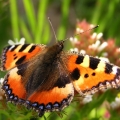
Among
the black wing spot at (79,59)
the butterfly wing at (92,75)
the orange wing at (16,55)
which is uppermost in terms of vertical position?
the orange wing at (16,55)

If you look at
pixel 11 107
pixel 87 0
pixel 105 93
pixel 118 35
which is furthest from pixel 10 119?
pixel 87 0

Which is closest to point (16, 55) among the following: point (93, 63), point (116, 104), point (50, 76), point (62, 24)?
point (50, 76)

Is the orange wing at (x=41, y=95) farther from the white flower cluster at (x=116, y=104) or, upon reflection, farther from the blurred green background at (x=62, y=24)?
the white flower cluster at (x=116, y=104)

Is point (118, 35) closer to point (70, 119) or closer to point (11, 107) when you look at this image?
point (70, 119)

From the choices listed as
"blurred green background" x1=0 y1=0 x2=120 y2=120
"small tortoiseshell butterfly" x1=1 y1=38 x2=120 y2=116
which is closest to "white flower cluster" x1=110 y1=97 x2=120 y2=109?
"blurred green background" x1=0 y1=0 x2=120 y2=120

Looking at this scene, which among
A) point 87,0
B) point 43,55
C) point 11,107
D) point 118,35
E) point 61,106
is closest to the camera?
point 61,106

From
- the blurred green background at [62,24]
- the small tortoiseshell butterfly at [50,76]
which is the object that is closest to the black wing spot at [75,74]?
the small tortoiseshell butterfly at [50,76]

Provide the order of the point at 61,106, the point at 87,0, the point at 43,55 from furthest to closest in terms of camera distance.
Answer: the point at 87,0, the point at 43,55, the point at 61,106

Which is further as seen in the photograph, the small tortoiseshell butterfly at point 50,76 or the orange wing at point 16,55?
the orange wing at point 16,55
